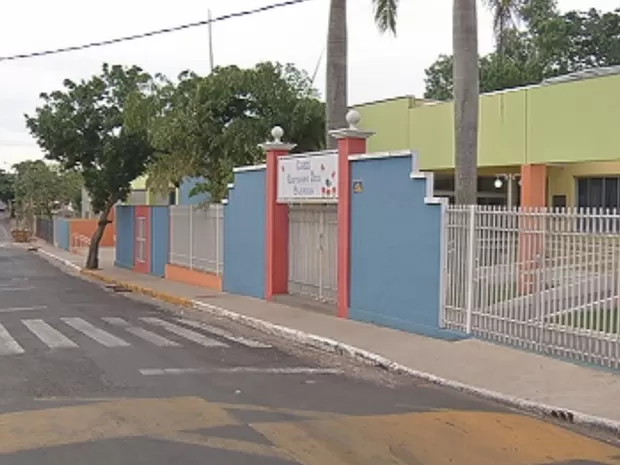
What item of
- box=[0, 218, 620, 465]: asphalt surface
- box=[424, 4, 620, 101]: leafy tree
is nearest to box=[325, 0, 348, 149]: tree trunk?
box=[0, 218, 620, 465]: asphalt surface

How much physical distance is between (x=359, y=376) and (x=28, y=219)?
66.1m

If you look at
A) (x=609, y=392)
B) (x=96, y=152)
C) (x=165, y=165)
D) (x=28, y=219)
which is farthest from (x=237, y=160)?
A: (x=28, y=219)

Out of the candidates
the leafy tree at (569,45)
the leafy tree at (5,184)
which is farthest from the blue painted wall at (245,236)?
the leafy tree at (5,184)

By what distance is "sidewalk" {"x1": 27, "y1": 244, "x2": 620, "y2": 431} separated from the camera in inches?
333

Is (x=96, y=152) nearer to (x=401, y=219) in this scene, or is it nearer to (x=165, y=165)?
(x=165, y=165)

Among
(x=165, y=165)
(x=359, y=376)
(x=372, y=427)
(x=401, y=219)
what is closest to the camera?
(x=372, y=427)

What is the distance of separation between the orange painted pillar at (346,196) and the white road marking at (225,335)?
2.38 metres

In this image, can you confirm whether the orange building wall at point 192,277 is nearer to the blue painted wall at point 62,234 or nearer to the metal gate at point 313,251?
the metal gate at point 313,251

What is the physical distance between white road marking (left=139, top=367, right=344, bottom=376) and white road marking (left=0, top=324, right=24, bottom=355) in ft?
8.03

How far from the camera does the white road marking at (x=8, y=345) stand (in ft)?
36.5

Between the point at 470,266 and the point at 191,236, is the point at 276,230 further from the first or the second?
the point at 470,266

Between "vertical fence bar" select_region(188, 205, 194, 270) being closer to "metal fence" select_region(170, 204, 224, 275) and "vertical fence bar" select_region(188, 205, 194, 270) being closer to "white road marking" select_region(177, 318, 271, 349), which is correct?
"metal fence" select_region(170, 204, 224, 275)

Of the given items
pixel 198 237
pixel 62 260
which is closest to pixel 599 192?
pixel 198 237

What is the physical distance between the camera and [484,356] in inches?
423
